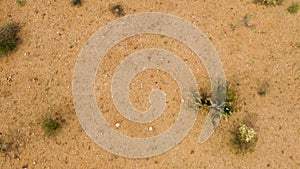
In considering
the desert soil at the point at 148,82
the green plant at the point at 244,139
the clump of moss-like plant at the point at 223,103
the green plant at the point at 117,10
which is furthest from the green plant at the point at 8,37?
the green plant at the point at 244,139

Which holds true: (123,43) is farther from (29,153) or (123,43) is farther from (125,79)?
(29,153)

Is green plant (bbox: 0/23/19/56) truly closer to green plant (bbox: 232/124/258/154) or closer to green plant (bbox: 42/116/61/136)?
green plant (bbox: 42/116/61/136)

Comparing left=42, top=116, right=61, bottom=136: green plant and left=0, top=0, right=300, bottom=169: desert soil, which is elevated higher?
left=0, top=0, right=300, bottom=169: desert soil

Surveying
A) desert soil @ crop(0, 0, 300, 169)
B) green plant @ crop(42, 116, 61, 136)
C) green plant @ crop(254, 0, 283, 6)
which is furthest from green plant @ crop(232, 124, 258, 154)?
green plant @ crop(42, 116, 61, 136)

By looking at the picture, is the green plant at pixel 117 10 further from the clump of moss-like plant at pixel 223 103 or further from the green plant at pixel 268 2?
the green plant at pixel 268 2

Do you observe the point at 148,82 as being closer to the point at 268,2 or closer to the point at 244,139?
the point at 244,139
